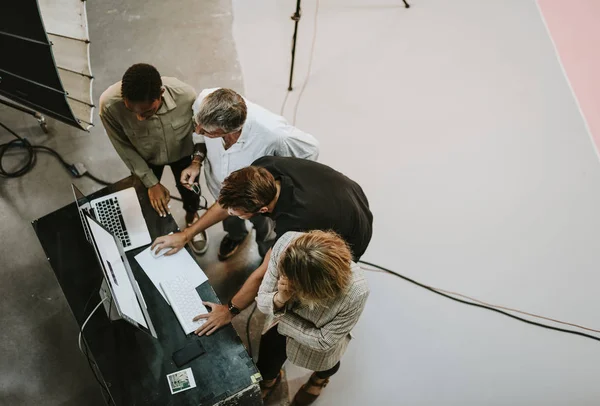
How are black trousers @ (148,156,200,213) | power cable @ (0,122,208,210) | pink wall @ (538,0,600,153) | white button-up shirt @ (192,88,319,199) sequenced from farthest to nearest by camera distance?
pink wall @ (538,0,600,153), power cable @ (0,122,208,210), black trousers @ (148,156,200,213), white button-up shirt @ (192,88,319,199)

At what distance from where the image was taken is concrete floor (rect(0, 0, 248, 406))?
2660 mm

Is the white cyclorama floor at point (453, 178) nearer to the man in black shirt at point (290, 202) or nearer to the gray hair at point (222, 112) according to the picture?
the man in black shirt at point (290, 202)

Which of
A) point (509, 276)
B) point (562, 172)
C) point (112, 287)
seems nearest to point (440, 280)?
point (509, 276)

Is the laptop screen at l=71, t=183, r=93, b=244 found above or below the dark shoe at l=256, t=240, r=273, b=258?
above

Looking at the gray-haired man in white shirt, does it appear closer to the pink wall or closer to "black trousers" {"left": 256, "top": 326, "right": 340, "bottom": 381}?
"black trousers" {"left": 256, "top": 326, "right": 340, "bottom": 381}

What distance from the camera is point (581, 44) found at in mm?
3984

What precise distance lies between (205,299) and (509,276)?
198cm

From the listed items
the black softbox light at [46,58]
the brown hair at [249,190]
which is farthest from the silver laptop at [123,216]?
the brown hair at [249,190]

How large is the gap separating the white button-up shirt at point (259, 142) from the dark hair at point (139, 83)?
8.8 inches

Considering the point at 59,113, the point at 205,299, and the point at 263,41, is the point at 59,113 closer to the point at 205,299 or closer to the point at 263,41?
the point at 205,299

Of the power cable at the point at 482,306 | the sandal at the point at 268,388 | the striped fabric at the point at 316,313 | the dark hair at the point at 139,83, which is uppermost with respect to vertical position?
the dark hair at the point at 139,83

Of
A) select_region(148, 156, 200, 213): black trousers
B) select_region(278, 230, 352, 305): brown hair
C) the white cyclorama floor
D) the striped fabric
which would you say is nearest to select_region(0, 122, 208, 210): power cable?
select_region(148, 156, 200, 213): black trousers

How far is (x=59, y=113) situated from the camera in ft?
6.62

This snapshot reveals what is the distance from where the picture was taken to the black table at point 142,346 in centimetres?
193
